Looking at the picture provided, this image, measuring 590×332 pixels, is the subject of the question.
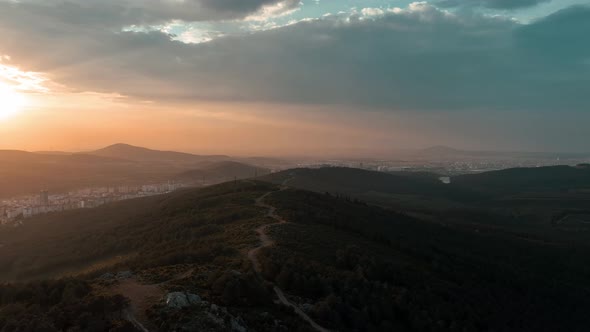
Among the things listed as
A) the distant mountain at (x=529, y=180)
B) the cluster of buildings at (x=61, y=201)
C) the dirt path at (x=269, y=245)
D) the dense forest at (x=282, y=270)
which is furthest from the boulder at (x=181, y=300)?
the distant mountain at (x=529, y=180)

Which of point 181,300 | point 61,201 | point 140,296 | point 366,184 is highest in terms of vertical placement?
point 181,300

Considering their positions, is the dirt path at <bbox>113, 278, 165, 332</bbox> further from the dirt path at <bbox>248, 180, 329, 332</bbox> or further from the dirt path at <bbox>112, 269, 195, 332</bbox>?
the dirt path at <bbox>248, 180, 329, 332</bbox>

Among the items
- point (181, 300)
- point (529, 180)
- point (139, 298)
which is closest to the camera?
point (181, 300)

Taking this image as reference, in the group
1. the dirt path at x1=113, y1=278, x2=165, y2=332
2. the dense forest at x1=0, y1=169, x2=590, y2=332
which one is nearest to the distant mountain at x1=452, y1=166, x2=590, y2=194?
the dense forest at x1=0, y1=169, x2=590, y2=332

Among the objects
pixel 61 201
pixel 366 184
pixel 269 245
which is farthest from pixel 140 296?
pixel 366 184

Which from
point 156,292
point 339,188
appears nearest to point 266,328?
point 156,292

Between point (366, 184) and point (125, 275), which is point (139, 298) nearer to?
point (125, 275)

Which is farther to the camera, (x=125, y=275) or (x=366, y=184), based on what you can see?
(x=366, y=184)

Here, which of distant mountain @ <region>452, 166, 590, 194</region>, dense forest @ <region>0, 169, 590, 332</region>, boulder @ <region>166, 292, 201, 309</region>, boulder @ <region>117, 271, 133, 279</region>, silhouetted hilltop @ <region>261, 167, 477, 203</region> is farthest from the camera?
distant mountain @ <region>452, 166, 590, 194</region>
